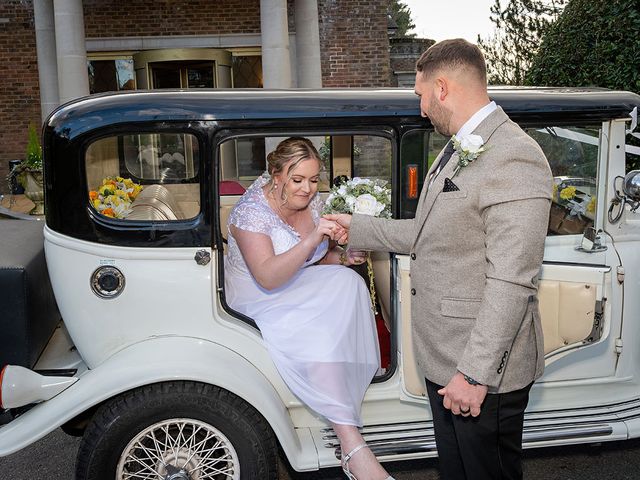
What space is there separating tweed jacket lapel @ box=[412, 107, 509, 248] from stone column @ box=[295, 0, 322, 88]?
10.5m

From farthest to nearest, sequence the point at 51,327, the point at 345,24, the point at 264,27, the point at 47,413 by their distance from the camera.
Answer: the point at 345,24, the point at 264,27, the point at 51,327, the point at 47,413

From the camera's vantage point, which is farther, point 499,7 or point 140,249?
point 499,7

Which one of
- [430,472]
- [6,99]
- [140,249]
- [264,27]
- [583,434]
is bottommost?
[430,472]

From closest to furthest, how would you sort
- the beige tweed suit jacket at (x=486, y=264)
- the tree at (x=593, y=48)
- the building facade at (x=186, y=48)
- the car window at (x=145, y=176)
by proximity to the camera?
the beige tweed suit jacket at (x=486, y=264) → the car window at (x=145, y=176) → the tree at (x=593, y=48) → the building facade at (x=186, y=48)

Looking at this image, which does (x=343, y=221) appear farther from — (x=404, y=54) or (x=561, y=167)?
(x=404, y=54)

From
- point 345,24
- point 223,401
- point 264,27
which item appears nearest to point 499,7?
point 345,24

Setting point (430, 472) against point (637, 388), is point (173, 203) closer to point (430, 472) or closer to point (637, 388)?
point (430, 472)

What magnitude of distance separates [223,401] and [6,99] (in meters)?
12.3

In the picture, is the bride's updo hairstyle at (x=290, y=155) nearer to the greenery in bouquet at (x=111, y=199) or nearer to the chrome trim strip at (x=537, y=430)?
the greenery in bouquet at (x=111, y=199)

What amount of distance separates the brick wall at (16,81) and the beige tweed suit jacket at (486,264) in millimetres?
12659

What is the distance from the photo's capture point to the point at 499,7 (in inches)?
511

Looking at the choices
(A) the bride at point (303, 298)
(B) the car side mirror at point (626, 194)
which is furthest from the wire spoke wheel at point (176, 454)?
(B) the car side mirror at point (626, 194)

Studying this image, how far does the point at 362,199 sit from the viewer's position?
2.90m

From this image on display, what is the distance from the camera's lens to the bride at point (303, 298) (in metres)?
2.88
